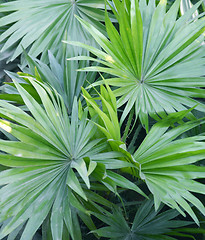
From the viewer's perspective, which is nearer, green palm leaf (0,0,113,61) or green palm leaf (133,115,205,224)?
green palm leaf (133,115,205,224)

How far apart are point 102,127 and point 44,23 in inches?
30.7

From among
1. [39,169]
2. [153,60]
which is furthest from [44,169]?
[153,60]

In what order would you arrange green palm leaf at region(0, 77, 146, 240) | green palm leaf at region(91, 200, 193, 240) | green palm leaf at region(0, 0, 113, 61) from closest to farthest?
green palm leaf at region(0, 77, 146, 240) < green palm leaf at region(91, 200, 193, 240) < green palm leaf at region(0, 0, 113, 61)

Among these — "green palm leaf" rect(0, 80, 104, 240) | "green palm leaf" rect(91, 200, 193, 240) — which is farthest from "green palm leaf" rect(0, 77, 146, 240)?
"green palm leaf" rect(91, 200, 193, 240)

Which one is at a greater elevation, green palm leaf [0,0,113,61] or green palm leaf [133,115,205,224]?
green palm leaf [0,0,113,61]

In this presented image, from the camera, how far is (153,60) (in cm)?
111

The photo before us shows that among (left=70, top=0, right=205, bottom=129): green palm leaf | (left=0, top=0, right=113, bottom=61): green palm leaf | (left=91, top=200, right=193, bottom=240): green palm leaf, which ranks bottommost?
(left=91, top=200, right=193, bottom=240): green palm leaf

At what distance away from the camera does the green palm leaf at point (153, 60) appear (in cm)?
105

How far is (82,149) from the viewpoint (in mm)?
931

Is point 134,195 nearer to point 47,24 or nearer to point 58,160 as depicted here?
point 58,160

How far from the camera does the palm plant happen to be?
2.75 feet

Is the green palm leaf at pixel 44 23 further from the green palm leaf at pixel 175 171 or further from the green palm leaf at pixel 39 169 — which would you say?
the green palm leaf at pixel 175 171

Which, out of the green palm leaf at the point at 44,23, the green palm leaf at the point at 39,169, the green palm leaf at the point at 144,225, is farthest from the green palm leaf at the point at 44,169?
the green palm leaf at the point at 44,23

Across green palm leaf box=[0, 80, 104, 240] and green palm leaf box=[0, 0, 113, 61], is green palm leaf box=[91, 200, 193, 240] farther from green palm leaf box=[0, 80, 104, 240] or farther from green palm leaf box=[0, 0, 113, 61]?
green palm leaf box=[0, 0, 113, 61]
